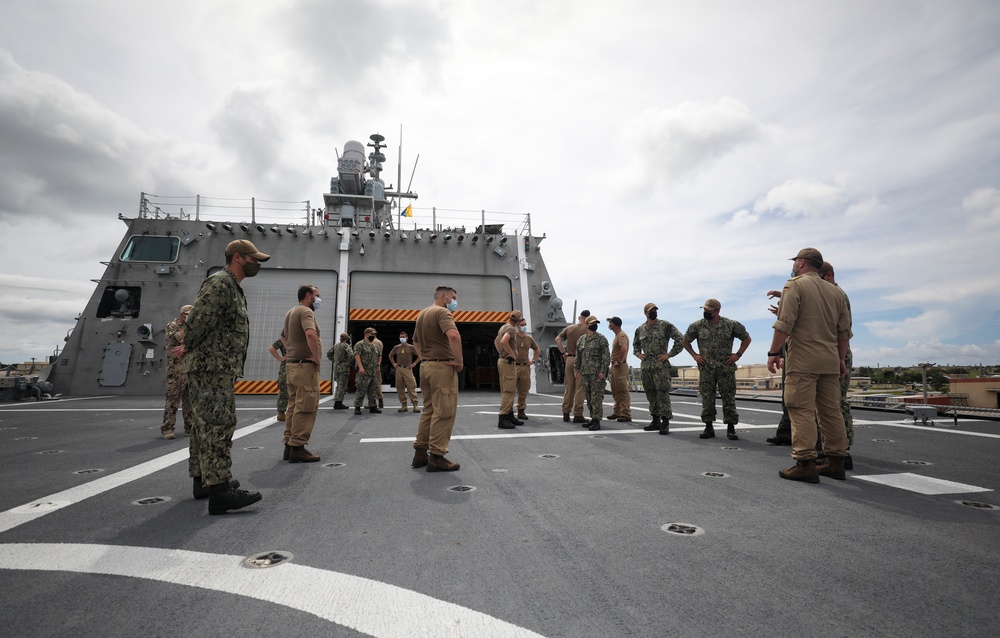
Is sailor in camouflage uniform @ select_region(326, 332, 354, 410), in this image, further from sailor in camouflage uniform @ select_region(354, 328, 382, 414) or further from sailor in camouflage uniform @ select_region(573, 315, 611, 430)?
sailor in camouflage uniform @ select_region(573, 315, 611, 430)

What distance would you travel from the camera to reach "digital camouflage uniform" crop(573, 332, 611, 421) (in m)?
6.96

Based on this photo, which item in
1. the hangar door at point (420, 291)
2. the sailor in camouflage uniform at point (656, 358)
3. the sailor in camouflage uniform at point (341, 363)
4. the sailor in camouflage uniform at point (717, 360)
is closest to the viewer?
the sailor in camouflage uniform at point (717, 360)

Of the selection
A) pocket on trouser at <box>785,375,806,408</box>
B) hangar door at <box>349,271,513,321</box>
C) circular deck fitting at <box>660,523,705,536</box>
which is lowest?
circular deck fitting at <box>660,523,705,536</box>

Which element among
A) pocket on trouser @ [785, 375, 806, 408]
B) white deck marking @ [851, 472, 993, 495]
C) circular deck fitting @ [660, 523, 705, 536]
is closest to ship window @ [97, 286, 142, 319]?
circular deck fitting @ [660, 523, 705, 536]

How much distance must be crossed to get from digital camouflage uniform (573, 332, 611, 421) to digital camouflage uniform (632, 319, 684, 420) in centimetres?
48

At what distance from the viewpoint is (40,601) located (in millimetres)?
1691

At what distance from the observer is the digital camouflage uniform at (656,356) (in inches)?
249

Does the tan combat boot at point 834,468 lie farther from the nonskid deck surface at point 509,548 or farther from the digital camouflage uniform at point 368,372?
the digital camouflage uniform at point 368,372

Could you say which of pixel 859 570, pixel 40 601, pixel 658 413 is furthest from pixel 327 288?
pixel 859 570

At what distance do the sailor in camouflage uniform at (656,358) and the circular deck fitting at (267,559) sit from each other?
5.11 metres

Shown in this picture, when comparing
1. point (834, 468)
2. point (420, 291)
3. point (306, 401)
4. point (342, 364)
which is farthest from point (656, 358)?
point (420, 291)

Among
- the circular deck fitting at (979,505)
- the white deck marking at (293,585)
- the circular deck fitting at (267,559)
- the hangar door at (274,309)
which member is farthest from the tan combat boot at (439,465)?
the hangar door at (274,309)

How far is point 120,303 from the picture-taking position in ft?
47.4

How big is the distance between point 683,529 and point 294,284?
15.0m
